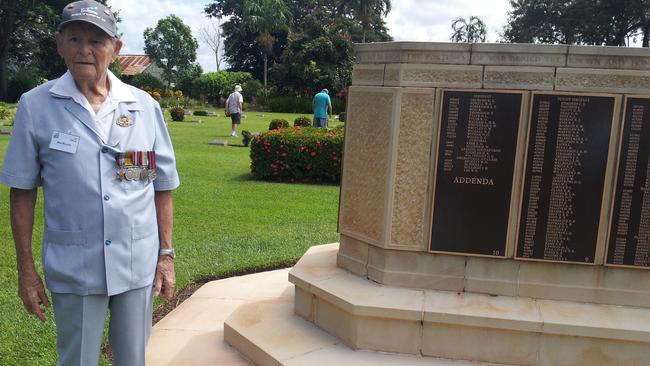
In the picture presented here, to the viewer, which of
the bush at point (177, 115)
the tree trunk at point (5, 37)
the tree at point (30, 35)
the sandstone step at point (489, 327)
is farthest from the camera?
the tree at point (30, 35)

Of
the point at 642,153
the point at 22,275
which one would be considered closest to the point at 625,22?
the point at 642,153

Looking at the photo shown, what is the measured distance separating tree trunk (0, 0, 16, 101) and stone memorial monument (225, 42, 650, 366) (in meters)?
44.2

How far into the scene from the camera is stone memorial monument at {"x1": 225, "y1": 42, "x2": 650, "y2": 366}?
3631mm

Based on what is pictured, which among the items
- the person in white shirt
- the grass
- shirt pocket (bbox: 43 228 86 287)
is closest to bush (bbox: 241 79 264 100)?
the person in white shirt

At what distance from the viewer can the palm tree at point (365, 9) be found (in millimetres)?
50656

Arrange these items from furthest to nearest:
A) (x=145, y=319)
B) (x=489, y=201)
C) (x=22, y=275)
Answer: (x=489, y=201) < (x=145, y=319) < (x=22, y=275)

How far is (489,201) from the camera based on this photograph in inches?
152

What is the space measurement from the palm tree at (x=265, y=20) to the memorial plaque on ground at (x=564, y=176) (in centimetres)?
4740

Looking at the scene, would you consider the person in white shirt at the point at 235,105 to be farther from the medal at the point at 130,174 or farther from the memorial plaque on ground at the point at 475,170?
the medal at the point at 130,174

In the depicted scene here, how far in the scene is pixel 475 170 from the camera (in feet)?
12.6

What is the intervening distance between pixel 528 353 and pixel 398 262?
1.06m

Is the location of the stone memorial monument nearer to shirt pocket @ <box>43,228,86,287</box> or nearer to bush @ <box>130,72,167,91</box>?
shirt pocket @ <box>43,228,86,287</box>

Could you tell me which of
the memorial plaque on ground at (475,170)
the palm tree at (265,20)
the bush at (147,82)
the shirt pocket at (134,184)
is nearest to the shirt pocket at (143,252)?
the shirt pocket at (134,184)

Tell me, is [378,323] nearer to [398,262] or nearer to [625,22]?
[398,262]
